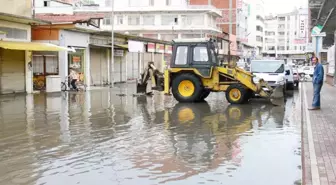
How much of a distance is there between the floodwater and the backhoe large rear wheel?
330 cm

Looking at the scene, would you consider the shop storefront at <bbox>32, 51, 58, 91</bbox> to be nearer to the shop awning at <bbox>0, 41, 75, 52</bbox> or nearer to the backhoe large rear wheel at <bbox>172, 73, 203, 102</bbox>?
the shop awning at <bbox>0, 41, 75, 52</bbox>

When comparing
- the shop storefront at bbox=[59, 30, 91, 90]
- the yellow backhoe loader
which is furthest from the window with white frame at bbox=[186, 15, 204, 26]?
the yellow backhoe loader

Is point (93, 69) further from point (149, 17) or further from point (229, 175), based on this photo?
point (149, 17)

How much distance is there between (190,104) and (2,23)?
436 inches

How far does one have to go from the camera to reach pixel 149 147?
396 inches

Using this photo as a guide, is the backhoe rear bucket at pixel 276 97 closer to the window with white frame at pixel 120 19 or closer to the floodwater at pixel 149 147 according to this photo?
the floodwater at pixel 149 147

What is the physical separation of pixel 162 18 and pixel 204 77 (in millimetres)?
62971

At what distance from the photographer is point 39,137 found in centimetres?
1133

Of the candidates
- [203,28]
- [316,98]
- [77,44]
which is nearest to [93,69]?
[77,44]

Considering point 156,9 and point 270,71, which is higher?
point 156,9

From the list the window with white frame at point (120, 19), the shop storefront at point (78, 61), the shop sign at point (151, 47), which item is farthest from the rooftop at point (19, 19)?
the window with white frame at point (120, 19)

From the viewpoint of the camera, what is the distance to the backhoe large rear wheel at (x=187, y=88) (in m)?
20.6

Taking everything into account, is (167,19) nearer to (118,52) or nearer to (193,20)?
(193,20)

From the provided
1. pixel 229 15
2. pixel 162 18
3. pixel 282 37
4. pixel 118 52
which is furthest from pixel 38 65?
pixel 282 37
